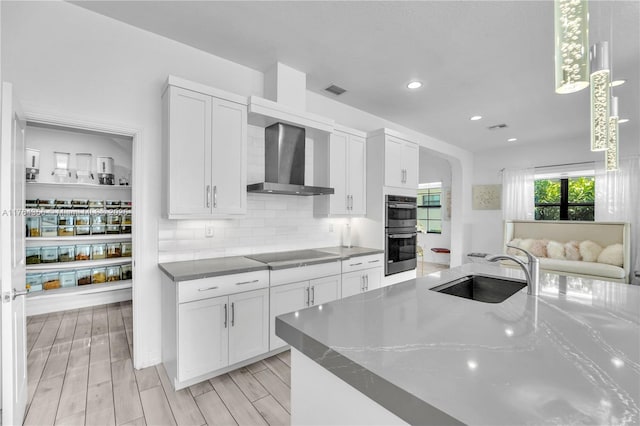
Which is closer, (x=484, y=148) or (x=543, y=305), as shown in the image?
(x=543, y=305)

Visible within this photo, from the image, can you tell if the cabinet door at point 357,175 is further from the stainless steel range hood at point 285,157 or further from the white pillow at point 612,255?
the white pillow at point 612,255

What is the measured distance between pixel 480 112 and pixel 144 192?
4.36 m

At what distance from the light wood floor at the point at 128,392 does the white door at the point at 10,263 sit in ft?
1.05

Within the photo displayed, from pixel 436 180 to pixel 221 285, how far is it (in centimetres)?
685

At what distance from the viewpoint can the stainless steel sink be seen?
6.09 feet

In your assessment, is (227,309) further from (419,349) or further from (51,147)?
(51,147)

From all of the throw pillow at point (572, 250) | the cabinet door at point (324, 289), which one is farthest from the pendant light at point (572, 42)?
the throw pillow at point (572, 250)

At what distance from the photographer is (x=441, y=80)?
3.33 meters

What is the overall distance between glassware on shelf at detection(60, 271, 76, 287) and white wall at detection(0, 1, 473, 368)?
2397 mm

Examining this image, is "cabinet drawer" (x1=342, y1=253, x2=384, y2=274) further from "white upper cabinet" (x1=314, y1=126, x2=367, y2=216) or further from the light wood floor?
the light wood floor

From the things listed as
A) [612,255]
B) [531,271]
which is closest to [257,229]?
[531,271]

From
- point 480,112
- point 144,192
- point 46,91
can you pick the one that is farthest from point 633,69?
point 46,91

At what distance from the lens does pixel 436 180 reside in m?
7.87

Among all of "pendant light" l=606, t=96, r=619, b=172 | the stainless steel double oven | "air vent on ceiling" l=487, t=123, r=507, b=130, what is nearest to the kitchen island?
"pendant light" l=606, t=96, r=619, b=172
